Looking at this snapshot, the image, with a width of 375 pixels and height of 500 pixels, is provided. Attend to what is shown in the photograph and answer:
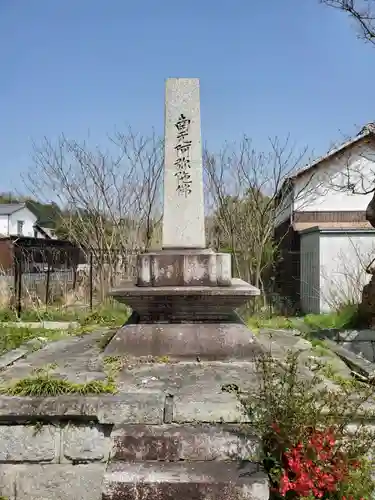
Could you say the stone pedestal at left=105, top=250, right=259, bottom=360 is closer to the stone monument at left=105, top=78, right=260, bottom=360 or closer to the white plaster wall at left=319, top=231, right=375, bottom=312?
the stone monument at left=105, top=78, right=260, bottom=360

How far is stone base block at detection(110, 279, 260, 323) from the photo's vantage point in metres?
4.13

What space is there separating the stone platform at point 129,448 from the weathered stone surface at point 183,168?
1867 mm

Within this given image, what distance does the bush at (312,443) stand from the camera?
8.18 ft

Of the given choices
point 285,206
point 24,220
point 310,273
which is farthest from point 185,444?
point 24,220

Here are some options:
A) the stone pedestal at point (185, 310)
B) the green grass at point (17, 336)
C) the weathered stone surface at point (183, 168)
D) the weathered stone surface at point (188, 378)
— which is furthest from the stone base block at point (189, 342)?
the green grass at point (17, 336)

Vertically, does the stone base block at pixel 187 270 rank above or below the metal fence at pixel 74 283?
above

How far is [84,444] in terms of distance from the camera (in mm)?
3002

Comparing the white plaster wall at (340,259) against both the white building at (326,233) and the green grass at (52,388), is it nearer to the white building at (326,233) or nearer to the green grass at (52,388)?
the white building at (326,233)

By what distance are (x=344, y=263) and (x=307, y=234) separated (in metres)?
1.63

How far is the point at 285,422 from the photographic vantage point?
8.83ft

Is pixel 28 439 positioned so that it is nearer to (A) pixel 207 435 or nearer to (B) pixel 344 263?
(A) pixel 207 435

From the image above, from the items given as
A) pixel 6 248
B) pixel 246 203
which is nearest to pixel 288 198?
pixel 246 203

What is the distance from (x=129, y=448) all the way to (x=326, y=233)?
397 inches

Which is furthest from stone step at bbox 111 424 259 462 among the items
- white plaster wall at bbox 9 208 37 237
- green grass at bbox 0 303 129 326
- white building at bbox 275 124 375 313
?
white plaster wall at bbox 9 208 37 237
